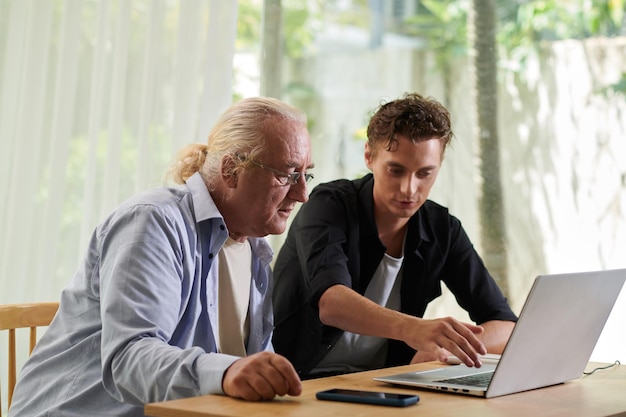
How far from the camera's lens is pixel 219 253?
6.18 feet

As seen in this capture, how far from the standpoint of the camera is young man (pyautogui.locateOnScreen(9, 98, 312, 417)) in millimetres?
1365

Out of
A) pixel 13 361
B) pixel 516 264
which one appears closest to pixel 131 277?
pixel 13 361

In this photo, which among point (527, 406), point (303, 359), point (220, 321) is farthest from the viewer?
point (303, 359)

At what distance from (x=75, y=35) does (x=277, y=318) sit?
1.27m

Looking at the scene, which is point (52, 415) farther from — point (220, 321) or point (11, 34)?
point (11, 34)

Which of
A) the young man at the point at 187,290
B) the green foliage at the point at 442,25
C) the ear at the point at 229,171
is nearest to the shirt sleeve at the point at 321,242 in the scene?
the young man at the point at 187,290

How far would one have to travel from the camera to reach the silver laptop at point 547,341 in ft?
4.69

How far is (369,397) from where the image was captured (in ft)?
4.42

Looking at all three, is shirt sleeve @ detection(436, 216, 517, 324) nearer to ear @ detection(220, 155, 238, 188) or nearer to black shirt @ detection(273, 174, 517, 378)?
black shirt @ detection(273, 174, 517, 378)

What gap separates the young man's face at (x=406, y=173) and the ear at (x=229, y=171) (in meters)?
0.57

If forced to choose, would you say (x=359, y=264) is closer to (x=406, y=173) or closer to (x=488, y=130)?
(x=406, y=173)

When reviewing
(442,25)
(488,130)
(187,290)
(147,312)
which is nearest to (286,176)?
(187,290)

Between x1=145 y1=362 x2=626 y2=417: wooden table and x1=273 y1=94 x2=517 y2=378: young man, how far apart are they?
0.52 meters

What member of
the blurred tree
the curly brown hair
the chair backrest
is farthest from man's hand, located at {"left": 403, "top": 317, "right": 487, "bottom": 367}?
the blurred tree
